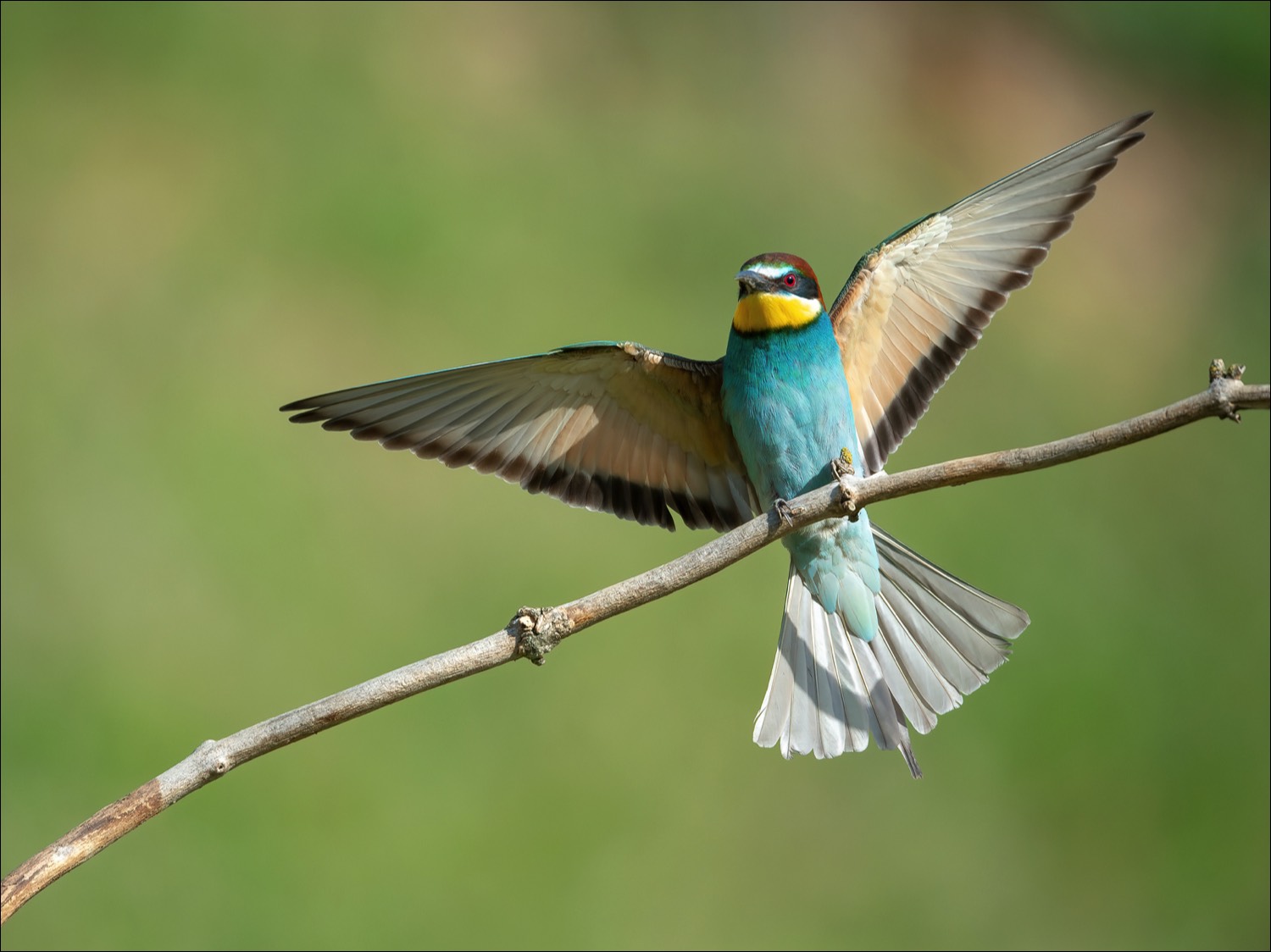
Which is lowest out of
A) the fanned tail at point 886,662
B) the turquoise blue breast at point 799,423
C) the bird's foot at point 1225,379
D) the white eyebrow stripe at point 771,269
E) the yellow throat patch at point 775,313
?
the fanned tail at point 886,662

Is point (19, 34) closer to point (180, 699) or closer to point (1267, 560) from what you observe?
point (180, 699)

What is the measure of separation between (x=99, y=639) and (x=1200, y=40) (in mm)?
5396

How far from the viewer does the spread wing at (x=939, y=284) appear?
8.21 feet

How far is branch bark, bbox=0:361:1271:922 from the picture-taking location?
1.63 meters

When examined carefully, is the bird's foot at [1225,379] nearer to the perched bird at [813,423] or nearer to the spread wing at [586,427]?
the perched bird at [813,423]

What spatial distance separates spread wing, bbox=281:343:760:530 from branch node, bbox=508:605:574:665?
0.72m

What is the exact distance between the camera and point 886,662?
268cm

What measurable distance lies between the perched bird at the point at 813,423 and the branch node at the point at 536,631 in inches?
28.6

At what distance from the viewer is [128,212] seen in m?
4.50

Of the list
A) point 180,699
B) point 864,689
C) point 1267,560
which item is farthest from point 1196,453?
point 180,699

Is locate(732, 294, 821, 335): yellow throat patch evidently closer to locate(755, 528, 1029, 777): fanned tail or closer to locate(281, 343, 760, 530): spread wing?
locate(281, 343, 760, 530): spread wing

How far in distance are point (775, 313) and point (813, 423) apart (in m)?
0.22

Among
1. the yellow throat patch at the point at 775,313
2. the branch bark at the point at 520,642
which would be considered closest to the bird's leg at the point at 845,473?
the branch bark at the point at 520,642

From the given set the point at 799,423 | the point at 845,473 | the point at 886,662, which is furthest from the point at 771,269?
the point at 886,662
